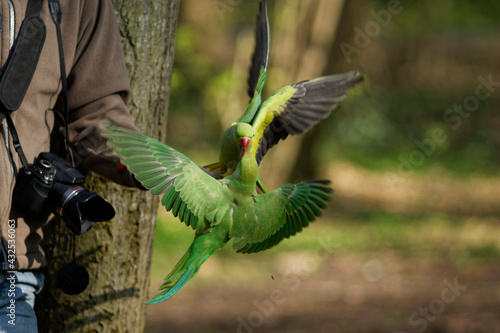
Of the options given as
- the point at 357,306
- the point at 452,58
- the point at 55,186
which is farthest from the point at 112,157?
the point at 452,58

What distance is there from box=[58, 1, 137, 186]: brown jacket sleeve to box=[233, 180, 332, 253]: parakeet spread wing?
0.62 m

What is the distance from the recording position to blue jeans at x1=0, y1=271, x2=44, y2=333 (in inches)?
75.2

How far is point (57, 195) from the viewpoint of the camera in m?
2.07

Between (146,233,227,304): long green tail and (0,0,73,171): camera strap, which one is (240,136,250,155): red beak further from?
(0,0,73,171): camera strap

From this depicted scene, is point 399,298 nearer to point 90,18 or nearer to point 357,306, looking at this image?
point 357,306

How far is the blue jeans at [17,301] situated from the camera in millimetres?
1910

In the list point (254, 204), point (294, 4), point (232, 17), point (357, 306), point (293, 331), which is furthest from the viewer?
point (232, 17)

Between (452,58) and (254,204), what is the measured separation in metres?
16.2

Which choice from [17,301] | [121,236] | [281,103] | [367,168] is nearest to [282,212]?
[281,103]

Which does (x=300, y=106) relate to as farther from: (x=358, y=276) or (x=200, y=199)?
(x=358, y=276)

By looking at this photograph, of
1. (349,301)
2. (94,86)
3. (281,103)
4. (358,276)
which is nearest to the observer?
(94,86)

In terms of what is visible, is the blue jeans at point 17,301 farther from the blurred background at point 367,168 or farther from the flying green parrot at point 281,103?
the blurred background at point 367,168

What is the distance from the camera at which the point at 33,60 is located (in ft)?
A: 6.64

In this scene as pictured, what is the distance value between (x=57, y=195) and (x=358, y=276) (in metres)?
5.15
